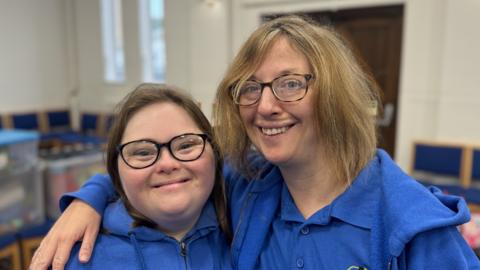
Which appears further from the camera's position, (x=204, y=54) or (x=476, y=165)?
(x=204, y=54)

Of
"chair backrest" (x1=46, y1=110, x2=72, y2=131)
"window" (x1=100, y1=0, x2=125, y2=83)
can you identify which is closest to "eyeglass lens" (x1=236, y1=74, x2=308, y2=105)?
"window" (x1=100, y1=0, x2=125, y2=83)

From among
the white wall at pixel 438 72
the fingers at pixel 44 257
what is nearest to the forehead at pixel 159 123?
the fingers at pixel 44 257

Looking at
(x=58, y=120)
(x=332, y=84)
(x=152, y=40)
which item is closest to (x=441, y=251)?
(x=332, y=84)

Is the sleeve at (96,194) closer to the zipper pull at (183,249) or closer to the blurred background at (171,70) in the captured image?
the zipper pull at (183,249)

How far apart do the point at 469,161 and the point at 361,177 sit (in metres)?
3.33

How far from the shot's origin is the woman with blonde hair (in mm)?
903

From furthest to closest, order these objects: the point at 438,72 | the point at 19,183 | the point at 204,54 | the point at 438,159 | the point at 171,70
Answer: the point at 171,70 < the point at 204,54 < the point at 438,72 < the point at 438,159 < the point at 19,183

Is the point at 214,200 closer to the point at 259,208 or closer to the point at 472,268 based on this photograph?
the point at 259,208

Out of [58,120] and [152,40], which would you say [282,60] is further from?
[58,120]

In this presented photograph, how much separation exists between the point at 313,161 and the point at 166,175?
0.39m

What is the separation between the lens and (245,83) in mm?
1004

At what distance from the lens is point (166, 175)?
936 mm

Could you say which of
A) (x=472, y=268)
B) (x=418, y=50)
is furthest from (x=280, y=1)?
(x=472, y=268)

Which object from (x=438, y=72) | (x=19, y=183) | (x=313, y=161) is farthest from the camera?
(x=438, y=72)
